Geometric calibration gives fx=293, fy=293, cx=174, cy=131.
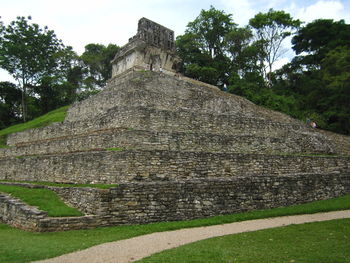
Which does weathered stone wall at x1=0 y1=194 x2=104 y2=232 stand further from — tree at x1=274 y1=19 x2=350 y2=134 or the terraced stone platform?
tree at x1=274 y1=19 x2=350 y2=134

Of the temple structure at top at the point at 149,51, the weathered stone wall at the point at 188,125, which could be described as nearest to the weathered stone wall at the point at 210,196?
the weathered stone wall at the point at 188,125

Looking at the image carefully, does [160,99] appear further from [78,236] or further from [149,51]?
[78,236]

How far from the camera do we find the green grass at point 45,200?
8766mm

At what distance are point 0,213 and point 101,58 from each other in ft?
133

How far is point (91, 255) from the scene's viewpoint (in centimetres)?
613

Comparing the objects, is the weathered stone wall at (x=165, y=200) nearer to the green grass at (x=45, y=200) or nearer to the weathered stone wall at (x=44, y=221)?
the weathered stone wall at (x=44, y=221)

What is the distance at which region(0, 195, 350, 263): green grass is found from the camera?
6.24 m

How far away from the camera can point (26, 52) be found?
33.7 meters

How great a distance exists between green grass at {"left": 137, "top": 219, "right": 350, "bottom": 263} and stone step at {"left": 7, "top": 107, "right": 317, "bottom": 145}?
7.82 metres

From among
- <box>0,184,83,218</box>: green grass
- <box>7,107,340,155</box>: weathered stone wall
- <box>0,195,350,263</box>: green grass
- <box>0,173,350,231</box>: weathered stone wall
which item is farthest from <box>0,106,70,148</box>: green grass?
<box>0,195,350,263</box>: green grass

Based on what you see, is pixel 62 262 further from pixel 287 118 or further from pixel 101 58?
pixel 101 58

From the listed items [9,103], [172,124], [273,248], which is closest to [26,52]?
[9,103]

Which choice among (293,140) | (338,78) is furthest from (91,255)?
(338,78)

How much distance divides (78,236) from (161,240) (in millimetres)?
2235
